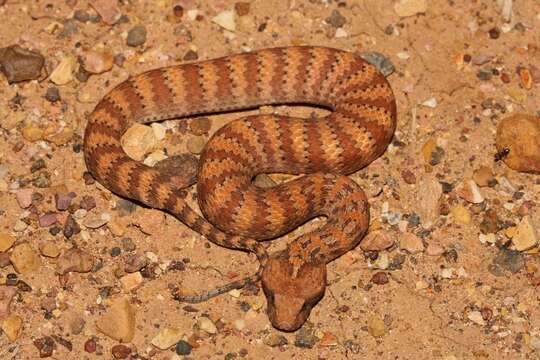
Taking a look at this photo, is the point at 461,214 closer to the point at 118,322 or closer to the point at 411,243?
the point at 411,243

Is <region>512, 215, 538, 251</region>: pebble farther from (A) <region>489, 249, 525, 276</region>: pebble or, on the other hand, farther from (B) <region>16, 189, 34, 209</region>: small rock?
(B) <region>16, 189, 34, 209</region>: small rock

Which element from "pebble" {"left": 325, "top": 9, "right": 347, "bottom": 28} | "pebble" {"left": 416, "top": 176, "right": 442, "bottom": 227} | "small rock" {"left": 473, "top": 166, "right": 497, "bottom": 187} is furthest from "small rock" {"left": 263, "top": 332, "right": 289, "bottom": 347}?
"pebble" {"left": 325, "top": 9, "right": 347, "bottom": 28}

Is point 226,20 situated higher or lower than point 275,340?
higher

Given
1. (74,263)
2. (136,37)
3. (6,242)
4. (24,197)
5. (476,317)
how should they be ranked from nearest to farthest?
(476,317) < (74,263) < (6,242) < (24,197) < (136,37)

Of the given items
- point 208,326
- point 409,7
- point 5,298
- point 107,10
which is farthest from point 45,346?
point 409,7

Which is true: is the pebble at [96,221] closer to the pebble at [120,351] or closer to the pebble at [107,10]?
the pebble at [120,351]

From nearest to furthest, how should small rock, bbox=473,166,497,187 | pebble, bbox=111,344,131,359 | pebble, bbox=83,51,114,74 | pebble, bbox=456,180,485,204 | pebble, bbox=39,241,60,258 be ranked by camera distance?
pebble, bbox=111,344,131,359, pebble, bbox=39,241,60,258, pebble, bbox=456,180,485,204, small rock, bbox=473,166,497,187, pebble, bbox=83,51,114,74
